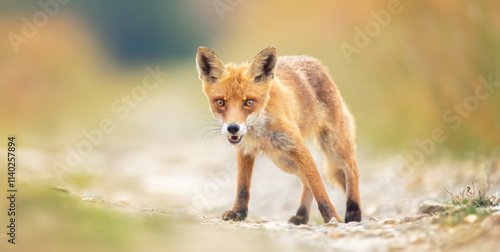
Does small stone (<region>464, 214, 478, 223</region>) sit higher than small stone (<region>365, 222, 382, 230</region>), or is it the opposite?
small stone (<region>365, 222, 382, 230</region>)

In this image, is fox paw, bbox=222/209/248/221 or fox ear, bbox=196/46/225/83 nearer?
fox ear, bbox=196/46/225/83

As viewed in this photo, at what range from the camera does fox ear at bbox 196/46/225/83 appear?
5.79m

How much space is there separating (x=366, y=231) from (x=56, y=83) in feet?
44.7

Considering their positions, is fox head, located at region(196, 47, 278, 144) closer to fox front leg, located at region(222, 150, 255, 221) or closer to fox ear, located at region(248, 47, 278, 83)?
fox ear, located at region(248, 47, 278, 83)

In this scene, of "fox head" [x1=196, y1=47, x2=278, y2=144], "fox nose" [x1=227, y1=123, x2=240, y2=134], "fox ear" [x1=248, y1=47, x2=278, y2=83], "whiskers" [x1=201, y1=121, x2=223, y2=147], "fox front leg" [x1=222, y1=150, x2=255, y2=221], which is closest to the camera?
"fox nose" [x1=227, y1=123, x2=240, y2=134]

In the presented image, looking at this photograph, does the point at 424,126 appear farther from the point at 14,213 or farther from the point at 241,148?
the point at 14,213

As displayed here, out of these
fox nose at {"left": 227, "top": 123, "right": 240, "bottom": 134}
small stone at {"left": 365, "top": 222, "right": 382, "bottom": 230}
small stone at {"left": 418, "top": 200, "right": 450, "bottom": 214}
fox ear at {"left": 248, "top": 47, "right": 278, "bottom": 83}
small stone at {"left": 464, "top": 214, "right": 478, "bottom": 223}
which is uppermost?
fox ear at {"left": 248, "top": 47, "right": 278, "bottom": 83}

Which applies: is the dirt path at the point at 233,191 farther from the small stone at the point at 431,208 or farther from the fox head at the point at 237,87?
the fox head at the point at 237,87

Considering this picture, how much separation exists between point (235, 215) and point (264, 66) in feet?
5.66

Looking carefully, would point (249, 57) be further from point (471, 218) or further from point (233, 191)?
point (471, 218)

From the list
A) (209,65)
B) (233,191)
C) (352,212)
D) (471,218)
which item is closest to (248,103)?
(209,65)

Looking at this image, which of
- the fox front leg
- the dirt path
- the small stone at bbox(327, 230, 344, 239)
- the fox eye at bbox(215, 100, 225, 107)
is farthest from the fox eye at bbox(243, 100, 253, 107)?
the small stone at bbox(327, 230, 344, 239)

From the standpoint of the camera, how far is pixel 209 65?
5902mm

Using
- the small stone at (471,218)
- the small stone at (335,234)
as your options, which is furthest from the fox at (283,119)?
the small stone at (471,218)
